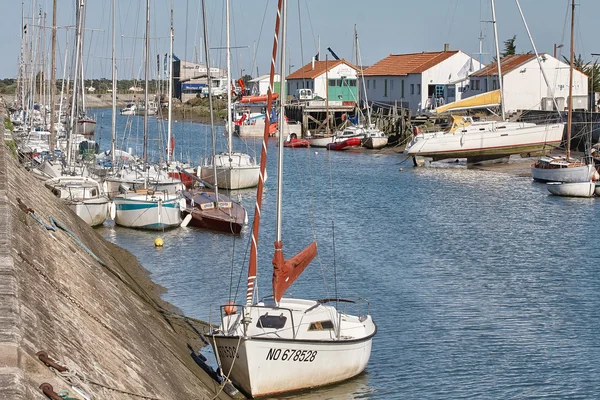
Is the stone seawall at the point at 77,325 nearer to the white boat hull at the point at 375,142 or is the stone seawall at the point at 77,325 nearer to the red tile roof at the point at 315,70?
the white boat hull at the point at 375,142

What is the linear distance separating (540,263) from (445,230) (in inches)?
285

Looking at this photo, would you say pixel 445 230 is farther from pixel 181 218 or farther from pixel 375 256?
pixel 181 218

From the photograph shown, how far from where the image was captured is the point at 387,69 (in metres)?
94.8

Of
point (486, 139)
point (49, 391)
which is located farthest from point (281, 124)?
point (486, 139)

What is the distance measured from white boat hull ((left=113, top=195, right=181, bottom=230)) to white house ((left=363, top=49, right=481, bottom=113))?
53.3 meters

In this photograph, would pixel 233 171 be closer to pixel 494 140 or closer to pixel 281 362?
pixel 494 140

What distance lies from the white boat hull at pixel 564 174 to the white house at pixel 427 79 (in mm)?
33451

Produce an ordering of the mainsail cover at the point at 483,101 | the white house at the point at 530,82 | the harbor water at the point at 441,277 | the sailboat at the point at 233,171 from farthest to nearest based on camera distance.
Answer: the white house at the point at 530,82 → the mainsail cover at the point at 483,101 → the sailboat at the point at 233,171 → the harbor water at the point at 441,277

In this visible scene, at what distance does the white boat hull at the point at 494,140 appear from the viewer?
196 feet

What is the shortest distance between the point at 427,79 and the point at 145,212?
185ft

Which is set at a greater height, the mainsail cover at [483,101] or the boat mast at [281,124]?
the mainsail cover at [483,101]

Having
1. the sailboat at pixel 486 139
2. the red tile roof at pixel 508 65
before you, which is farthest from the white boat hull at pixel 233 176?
the red tile roof at pixel 508 65

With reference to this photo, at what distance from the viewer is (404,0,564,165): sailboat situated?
196 ft

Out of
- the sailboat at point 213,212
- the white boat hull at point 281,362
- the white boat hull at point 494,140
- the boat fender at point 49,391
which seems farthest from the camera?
the white boat hull at point 494,140
